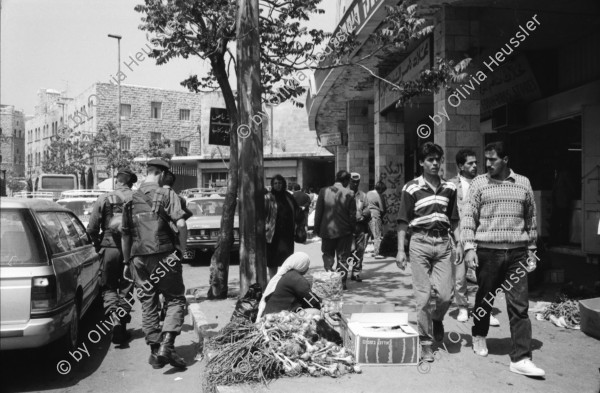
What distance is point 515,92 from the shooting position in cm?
1230

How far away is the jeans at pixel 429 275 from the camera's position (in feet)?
14.9

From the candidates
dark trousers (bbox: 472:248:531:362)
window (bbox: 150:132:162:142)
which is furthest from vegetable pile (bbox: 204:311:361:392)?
window (bbox: 150:132:162:142)

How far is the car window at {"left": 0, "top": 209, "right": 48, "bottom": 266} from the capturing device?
4.40m

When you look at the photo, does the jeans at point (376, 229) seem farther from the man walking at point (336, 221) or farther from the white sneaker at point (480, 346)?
the white sneaker at point (480, 346)

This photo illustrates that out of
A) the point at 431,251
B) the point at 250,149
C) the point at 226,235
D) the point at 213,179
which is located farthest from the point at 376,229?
the point at 213,179

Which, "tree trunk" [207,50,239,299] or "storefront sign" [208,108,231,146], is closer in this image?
"tree trunk" [207,50,239,299]

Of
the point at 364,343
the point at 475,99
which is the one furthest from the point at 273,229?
the point at 475,99

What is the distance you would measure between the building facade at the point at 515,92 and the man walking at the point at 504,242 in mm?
2985

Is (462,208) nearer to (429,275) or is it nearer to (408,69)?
(429,275)

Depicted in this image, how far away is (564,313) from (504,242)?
7.35ft

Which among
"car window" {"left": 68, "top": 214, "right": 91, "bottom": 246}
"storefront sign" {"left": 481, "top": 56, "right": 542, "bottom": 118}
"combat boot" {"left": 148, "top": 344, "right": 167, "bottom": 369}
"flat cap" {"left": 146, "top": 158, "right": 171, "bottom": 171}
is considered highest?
"storefront sign" {"left": 481, "top": 56, "right": 542, "bottom": 118}

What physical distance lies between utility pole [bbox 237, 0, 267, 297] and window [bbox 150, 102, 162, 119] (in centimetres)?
3921

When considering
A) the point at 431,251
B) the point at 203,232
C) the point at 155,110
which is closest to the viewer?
the point at 431,251

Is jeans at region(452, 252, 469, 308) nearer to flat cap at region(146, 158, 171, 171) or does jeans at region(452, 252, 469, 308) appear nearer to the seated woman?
the seated woman
